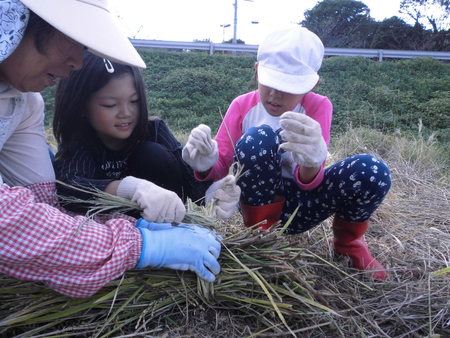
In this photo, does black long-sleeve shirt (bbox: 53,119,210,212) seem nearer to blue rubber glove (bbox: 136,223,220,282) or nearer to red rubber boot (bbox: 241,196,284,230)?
red rubber boot (bbox: 241,196,284,230)

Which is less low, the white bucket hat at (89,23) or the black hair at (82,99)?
the white bucket hat at (89,23)

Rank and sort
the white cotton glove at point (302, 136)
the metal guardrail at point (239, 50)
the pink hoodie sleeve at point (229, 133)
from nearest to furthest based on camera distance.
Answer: the white cotton glove at point (302, 136)
the pink hoodie sleeve at point (229, 133)
the metal guardrail at point (239, 50)

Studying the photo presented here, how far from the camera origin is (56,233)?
0.96 meters

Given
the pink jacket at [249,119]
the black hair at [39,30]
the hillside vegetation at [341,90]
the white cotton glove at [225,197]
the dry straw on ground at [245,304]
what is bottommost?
the hillside vegetation at [341,90]

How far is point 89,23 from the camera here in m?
1.02

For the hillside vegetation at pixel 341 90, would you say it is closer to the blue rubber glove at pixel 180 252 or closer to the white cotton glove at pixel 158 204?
the white cotton glove at pixel 158 204

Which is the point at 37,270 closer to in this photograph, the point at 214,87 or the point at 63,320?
the point at 63,320

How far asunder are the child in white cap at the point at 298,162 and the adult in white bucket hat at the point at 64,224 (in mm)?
406

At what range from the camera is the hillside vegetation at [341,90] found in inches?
221

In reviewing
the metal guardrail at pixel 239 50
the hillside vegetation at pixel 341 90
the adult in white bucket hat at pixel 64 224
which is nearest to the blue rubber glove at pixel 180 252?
the adult in white bucket hat at pixel 64 224

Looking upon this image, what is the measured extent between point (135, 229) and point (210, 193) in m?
0.47

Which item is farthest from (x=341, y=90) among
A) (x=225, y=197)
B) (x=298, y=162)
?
(x=225, y=197)

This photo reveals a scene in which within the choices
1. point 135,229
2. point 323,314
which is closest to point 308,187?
point 323,314

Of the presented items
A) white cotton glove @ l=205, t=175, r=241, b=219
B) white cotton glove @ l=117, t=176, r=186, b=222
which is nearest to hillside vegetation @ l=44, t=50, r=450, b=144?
white cotton glove @ l=205, t=175, r=241, b=219
